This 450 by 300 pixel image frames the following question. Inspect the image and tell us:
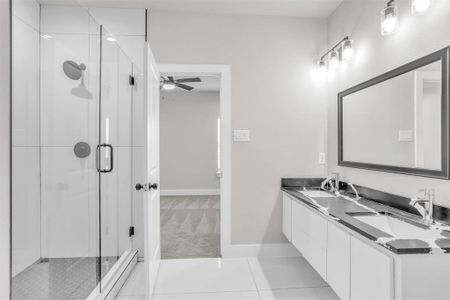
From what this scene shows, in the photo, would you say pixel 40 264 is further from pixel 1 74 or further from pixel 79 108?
pixel 1 74

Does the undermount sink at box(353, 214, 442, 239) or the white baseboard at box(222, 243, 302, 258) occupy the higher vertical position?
the undermount sink at box(353, 214, 442, 239)

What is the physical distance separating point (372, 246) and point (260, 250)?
1.66m

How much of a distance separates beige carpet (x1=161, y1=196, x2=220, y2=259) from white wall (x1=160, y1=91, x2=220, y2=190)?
620 millimetres

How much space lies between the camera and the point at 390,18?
1.74 meters

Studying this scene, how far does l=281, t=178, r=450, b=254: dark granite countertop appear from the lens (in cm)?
109

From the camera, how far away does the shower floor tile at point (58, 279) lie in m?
1.82

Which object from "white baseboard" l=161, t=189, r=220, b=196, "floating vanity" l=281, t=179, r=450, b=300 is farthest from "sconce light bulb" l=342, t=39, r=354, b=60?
"white baseboard" l=161, t=189, r=220, b=196

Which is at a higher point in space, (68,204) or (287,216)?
(68,204)

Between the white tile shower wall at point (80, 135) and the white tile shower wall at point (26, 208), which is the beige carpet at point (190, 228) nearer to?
the white tile shower wall at point (80, 135)

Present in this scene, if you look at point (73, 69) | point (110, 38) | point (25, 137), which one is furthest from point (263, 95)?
point (25, 137)

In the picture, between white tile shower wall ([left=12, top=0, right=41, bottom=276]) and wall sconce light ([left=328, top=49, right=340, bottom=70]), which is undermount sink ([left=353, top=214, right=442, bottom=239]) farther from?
white tile shower wall ([left=12, top=0, right=41, bottom=276])

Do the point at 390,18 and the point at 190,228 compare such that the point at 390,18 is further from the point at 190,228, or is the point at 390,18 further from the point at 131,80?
the point at 190,228

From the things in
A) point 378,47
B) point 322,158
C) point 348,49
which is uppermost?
point 348,49

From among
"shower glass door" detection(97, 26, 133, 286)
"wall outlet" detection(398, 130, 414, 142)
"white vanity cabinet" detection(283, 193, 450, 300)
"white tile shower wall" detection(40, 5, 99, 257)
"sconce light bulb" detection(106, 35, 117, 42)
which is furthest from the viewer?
"sconce light bulb" detection(106, 35, 117, 42)
